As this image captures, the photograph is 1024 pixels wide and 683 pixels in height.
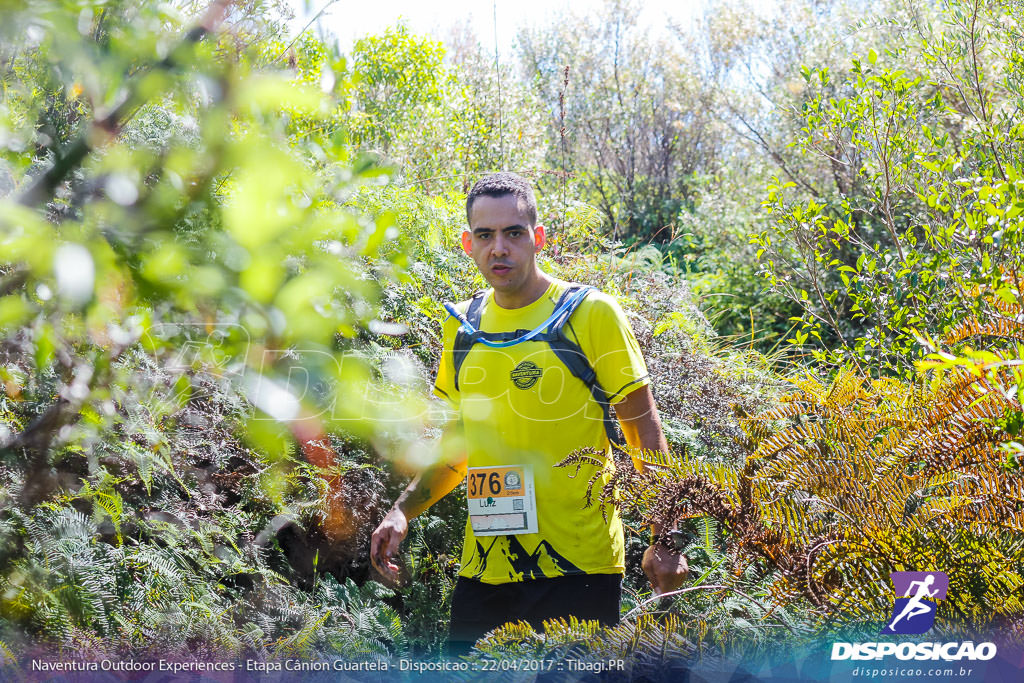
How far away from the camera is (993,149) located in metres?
3.70

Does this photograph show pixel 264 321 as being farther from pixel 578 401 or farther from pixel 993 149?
pixel 993 149

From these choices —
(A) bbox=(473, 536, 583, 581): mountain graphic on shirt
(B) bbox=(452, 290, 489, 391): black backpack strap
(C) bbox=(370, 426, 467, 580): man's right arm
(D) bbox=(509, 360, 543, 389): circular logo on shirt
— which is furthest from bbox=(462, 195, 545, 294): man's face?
(A) bbox=(473, 536, 583, 581): mountain graphic on shirt

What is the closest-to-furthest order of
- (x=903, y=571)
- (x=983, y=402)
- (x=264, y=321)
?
(x=264, y=321)
(x=903, y=571)
(x=983, y=402)

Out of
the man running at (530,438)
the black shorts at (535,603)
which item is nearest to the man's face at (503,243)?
the man running at (530,438)

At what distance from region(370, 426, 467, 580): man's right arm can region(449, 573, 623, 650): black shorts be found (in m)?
0.27

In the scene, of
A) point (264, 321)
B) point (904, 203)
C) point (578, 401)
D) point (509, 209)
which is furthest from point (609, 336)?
point (904, 203)

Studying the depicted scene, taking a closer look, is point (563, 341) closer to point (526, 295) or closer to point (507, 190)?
point (526, 295)

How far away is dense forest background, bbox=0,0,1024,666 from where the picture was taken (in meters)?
0.91

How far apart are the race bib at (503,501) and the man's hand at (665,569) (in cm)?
53

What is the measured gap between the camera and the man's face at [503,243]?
2621mm

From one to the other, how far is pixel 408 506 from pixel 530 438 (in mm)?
531

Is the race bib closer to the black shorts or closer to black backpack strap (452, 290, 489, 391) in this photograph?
the black shorts

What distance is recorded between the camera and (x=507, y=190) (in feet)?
8.79

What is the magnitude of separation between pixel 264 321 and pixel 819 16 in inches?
656
